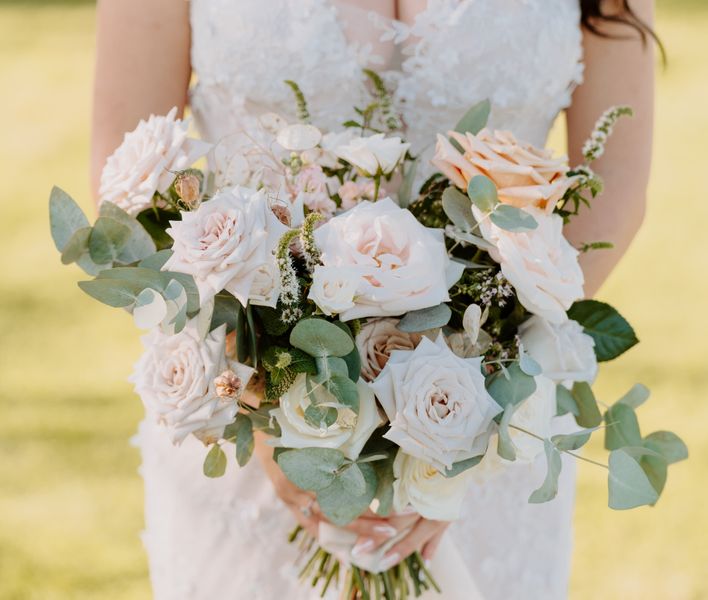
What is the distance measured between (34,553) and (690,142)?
669 centimetres

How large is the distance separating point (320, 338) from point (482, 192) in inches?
12.1

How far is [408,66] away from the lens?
6.62ft

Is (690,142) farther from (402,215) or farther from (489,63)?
(402,215)

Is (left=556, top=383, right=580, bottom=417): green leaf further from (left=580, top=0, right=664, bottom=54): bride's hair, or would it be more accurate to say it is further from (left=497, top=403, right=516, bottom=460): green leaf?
(left=580, top=0, right=664, bottom=54): bride's hair

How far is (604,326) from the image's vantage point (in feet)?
5.46

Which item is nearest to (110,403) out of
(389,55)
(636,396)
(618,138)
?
(389,55)

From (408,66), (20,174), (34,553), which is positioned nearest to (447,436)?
(408,66)

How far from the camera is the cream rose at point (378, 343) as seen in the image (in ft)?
4.78

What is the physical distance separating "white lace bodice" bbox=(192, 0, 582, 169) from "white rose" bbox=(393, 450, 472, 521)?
31.7 inches

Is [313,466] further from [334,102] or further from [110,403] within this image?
[110,403]

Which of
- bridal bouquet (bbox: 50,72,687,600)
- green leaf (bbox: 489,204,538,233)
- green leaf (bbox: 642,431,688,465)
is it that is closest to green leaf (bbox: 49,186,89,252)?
bridal bouquet (bbox: 50,72,687,600)

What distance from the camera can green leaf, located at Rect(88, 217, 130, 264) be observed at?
1476 millimetres

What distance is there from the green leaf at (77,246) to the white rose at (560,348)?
0.69 m

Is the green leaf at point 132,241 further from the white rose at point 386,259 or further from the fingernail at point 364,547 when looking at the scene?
the fingernail at point 364,547
